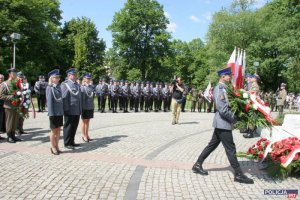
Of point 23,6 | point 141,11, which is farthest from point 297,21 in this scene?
point 23,6

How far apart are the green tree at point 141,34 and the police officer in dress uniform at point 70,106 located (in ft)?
141

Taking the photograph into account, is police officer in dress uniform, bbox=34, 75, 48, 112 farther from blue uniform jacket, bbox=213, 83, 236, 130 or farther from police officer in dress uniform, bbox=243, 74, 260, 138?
blue uniform jacket, bbox=213, 83, 236, 130

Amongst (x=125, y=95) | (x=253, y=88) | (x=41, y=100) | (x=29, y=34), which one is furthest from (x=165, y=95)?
(x=29, y=34)

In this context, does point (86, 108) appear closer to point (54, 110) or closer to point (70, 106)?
point (70, 106)

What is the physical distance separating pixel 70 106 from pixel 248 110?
4.49 metres

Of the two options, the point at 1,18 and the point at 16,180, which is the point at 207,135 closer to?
the point at 16,180

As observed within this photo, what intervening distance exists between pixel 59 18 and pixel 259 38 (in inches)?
1119

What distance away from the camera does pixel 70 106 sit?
29.9 ft

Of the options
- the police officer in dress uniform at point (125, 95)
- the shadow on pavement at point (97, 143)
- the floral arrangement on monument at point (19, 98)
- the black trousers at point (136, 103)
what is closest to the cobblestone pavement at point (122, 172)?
the shadow on pavement at point (97, 143)

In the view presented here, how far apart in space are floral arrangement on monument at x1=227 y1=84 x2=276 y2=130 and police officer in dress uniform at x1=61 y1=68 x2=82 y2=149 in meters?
4.13

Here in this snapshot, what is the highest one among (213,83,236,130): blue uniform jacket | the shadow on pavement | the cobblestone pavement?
(213,83,236,130): blue uniform jacket

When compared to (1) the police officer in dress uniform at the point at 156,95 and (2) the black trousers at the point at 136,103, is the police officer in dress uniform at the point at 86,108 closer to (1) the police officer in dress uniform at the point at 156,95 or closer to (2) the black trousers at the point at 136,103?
(2) the black trousers at the point at 136,103

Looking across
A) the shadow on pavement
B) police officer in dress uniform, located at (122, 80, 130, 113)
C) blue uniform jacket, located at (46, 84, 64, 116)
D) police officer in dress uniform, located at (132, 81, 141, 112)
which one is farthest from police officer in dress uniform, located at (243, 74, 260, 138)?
police officer in dress uniform, located at (132, 81, 141, 112)

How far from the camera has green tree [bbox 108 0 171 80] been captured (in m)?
52.0
